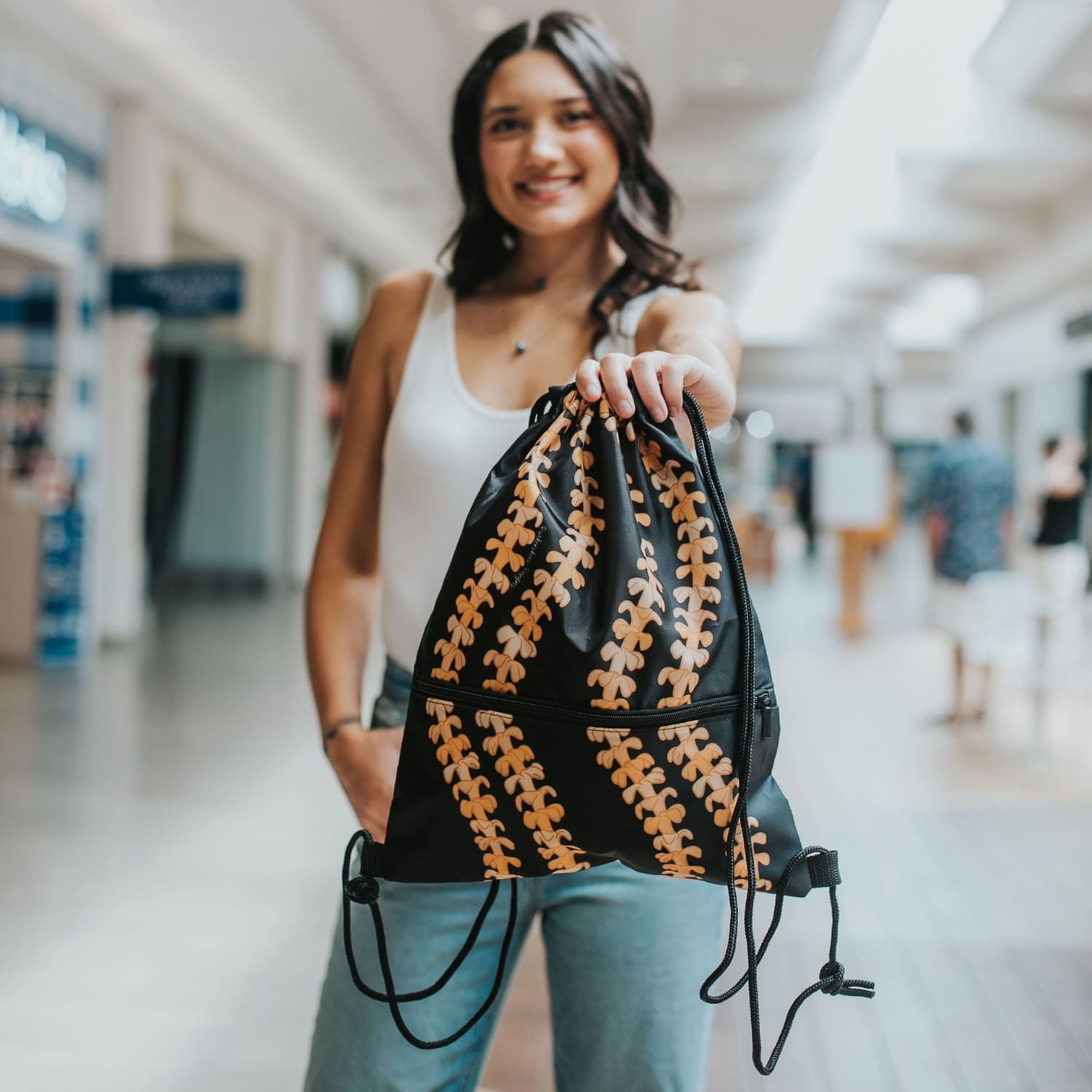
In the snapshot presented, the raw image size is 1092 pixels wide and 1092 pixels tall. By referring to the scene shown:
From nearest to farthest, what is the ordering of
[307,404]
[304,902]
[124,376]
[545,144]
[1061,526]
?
[545,144] < [304,902] < [1061,526] < [124,376] < [307,404]

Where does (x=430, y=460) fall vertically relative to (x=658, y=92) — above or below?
below

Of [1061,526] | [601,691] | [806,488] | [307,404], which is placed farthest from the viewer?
[806,488]

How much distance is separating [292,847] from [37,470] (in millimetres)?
4234

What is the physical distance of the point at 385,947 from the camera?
36.4 inches

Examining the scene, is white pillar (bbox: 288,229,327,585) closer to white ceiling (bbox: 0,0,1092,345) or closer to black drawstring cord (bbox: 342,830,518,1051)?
white ceiling (bbox: 0,0,1092,345)

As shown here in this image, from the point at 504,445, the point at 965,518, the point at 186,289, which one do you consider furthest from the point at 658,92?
the point at 504,445

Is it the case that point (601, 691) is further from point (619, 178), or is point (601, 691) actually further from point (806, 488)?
point (806, 488)

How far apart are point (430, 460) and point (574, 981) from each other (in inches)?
18.2

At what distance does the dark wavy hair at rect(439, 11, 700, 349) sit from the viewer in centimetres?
105

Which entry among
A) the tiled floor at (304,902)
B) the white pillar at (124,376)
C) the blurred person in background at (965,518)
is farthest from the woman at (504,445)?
the white pillar at (124,376)

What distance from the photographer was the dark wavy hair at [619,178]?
1052 mm

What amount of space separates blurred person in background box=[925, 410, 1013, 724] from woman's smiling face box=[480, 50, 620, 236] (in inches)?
212

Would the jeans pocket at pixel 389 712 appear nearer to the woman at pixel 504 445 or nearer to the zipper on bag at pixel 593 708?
the woman at pixel 504 445

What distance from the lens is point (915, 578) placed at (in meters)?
15.7
